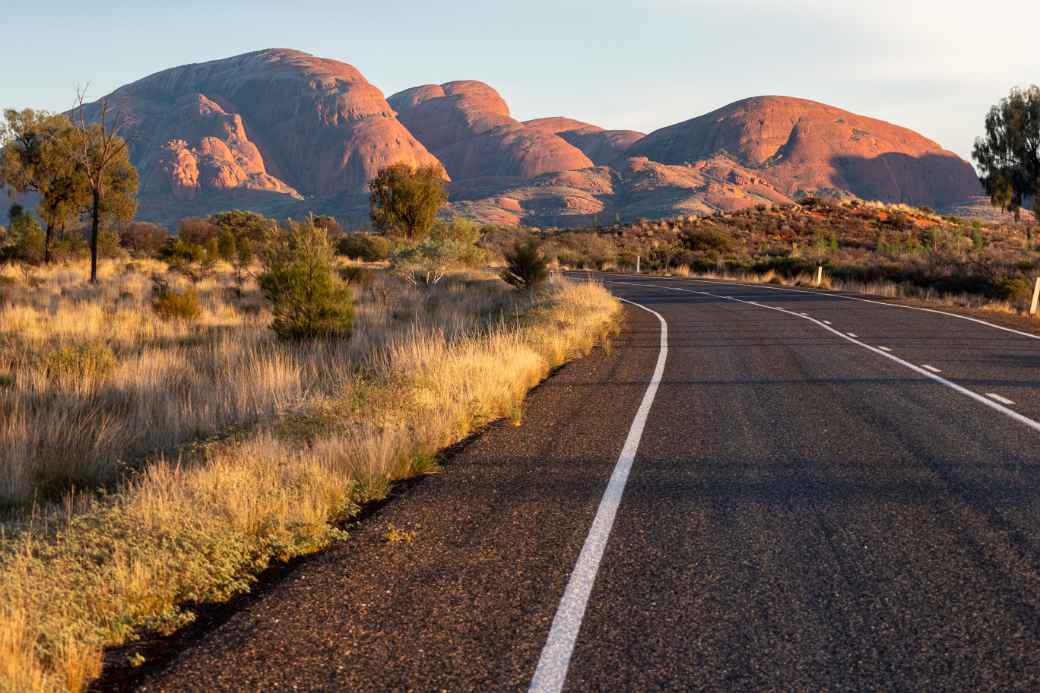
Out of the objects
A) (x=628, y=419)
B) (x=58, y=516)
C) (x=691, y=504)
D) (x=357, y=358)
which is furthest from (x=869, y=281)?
(x=58, y=516)

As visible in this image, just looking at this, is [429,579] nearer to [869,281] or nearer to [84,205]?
[869,281]

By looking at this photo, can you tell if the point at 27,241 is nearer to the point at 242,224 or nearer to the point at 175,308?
the point at 242,224

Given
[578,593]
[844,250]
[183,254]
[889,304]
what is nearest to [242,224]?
[183,254]

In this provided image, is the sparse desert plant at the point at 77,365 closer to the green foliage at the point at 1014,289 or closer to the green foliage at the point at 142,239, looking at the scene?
the green foliage at the point at 1014,289

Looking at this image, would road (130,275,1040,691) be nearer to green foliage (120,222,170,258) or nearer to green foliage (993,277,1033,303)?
green foliage (993,277,1033,303)

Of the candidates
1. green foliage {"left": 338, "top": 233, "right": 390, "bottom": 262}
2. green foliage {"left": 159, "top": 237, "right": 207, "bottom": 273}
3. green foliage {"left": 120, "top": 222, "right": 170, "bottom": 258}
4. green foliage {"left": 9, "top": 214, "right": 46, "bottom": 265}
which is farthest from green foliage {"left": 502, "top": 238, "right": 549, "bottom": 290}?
green foliage {"left": 120, "top": 222, "right": 170, "bottom": 258}

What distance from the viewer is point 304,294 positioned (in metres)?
15.6

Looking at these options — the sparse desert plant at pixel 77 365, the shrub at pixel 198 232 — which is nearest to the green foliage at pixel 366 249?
the shrub at pixel 198 232

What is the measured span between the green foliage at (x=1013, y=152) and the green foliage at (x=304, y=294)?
32749 mm

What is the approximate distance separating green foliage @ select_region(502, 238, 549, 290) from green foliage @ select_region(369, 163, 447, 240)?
23.6 m

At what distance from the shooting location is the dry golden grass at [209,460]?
3754 millimetres

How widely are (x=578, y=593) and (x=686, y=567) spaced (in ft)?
2.30

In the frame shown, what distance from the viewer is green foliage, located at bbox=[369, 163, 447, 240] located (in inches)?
1962

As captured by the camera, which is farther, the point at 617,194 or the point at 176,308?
the point at 617,194
